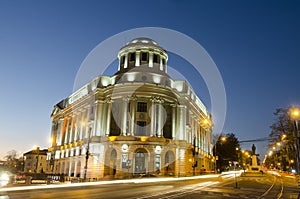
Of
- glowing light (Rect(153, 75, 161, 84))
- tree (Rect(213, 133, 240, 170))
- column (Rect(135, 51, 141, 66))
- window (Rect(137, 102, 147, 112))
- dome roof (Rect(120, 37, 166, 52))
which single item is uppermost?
dome roof (Rect(120, 37, 166, 52))

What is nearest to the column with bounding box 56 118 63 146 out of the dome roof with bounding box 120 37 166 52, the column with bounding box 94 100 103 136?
the column with bounding box 94 100 103 136

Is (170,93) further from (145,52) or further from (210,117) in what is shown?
(210,117)

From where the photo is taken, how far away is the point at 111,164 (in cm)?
5328

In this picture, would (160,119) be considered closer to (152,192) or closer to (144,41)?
(144,41)

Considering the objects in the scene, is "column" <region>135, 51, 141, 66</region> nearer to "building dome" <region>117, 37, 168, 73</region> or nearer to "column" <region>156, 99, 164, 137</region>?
"building dome" <region>117, 37, 168, 73</region>

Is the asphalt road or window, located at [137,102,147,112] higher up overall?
window, located at [137,102,147,112]

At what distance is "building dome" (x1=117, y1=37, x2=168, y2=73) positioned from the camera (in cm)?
6606

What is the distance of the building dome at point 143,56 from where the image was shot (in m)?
66.1

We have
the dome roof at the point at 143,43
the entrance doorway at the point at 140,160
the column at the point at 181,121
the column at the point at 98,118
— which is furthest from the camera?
the dome roof at the point at 143,43

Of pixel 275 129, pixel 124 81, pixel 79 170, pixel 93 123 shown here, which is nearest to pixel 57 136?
pixel 79 170

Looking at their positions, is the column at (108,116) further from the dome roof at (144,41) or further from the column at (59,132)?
the column at (59,132)

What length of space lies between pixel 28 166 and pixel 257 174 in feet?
327

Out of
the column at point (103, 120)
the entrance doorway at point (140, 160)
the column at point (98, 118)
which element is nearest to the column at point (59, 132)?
the column at point (98, 118)

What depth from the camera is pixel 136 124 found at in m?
54.8
